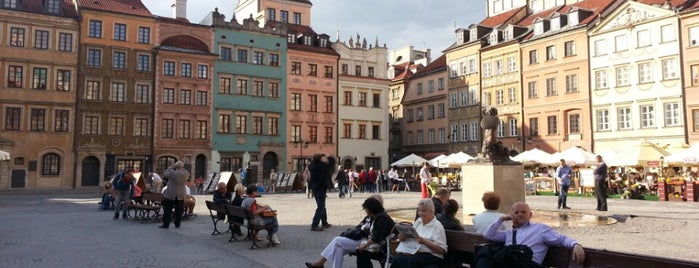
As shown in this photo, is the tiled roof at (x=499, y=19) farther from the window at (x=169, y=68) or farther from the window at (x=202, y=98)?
the window at (x=169, y=68)

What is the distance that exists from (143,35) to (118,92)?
15.8ft

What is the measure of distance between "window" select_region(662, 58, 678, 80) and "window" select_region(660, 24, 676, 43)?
4.31 feet

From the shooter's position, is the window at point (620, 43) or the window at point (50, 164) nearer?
the window at point (620, 43)

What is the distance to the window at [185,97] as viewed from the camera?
45.6 m

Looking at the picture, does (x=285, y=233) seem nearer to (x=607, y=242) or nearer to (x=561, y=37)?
(x=607, y=242)

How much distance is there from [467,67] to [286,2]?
17851 millimetres

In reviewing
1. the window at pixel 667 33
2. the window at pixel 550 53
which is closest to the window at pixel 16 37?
the window at pixel 550 53

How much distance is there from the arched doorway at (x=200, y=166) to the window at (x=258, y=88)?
22.8 feet

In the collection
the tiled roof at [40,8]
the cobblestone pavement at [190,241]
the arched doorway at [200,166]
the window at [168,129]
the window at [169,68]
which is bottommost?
the cobblestone pavement at [190,241]

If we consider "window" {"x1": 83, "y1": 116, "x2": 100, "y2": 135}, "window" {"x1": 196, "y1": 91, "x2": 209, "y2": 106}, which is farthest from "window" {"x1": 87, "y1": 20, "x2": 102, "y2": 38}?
"window" {"x1": 196, "y1": 91, "x2": 209, "y2": 106}

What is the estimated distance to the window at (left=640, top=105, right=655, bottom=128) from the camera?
37.8m

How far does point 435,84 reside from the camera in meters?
55.7

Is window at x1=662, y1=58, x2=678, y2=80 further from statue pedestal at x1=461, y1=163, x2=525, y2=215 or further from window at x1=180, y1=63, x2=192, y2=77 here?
window at x1=180, y1=63, x2=192, y2=77

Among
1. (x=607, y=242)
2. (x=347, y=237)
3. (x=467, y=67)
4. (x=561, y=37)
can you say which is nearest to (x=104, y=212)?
(x=347, y=237)
